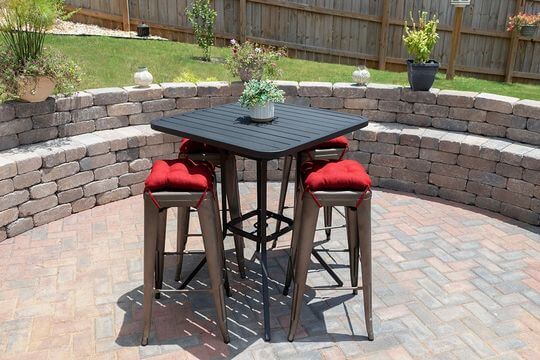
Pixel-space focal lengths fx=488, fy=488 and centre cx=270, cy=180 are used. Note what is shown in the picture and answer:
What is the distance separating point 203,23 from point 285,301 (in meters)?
6.81

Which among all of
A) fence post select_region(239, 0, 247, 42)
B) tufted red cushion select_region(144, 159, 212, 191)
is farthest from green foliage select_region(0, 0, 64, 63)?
fence post select_region(239, 0, 247, 42)

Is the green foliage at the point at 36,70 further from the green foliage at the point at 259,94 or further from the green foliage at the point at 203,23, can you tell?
the green foliage at the point at 203,23

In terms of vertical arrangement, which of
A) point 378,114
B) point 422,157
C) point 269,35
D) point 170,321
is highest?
point 269,35

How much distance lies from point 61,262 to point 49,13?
7.47 ft

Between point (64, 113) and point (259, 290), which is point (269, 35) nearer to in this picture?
point (64, 113)

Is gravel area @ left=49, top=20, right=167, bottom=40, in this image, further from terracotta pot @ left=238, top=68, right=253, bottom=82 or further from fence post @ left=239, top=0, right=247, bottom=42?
terracotta pot @ left=238, top=68, right=253, bottom=82

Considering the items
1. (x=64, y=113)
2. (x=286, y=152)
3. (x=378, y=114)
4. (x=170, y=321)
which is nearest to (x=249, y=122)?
(x=286, y=152)

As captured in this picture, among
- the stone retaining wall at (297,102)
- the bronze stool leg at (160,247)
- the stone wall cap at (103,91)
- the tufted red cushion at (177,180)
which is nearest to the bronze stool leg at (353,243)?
the tufted red cushion at (177,180)

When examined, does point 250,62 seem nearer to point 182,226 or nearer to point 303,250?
point 182,226

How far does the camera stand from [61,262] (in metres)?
3.88

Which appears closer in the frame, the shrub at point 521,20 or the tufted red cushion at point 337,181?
the tufted red cushion at point 337,181

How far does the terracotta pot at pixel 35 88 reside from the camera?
4328mm

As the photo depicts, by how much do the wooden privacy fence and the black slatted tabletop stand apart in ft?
20.8

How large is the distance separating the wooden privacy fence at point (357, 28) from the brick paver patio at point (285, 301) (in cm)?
579
